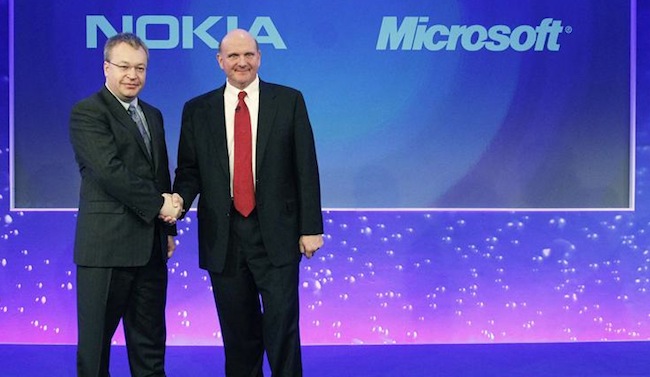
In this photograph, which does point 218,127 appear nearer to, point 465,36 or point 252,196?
point 252,196

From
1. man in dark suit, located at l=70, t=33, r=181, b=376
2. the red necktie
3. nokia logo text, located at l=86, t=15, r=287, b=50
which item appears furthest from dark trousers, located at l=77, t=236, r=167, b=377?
nokia logo text, located at l=86, t=15, r=287, b=50

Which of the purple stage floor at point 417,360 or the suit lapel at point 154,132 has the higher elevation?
the suit lapel at point 154,132

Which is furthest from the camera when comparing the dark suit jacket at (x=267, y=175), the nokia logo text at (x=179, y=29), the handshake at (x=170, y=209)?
the nokia logo text at (x=179, y=29)

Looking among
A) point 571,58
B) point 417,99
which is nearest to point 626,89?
point 571,58

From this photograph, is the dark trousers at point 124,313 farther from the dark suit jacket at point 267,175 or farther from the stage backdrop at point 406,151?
the stage backdrop at point 406,151

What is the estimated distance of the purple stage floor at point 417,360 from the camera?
416cm

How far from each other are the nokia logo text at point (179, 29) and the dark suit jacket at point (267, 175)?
158 centimetres

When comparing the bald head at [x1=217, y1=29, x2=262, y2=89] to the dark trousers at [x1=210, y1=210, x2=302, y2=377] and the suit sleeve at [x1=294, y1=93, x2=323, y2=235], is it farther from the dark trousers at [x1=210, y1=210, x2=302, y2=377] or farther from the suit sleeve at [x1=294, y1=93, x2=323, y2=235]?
the dark trousers at [x1=210, y1=210, x2=302, y2=377]

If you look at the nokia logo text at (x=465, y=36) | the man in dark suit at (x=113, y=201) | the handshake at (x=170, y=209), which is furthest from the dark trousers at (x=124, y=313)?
the nokia logo text at (x=465, y=36)

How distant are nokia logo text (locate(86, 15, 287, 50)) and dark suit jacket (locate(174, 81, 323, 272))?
1584 mm

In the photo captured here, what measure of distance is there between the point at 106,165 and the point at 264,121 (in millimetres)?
643

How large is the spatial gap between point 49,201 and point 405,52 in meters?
2.29

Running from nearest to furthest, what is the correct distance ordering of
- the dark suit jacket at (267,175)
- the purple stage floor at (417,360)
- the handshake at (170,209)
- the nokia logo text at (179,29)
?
the handshake at (170,209) → the dark suit jacket at (267,175) → the purple stage floor at (417,360) → the nokia logo text at (179,29)

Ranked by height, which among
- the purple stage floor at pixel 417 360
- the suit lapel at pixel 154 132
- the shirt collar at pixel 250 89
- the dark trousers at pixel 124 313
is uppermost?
the shirt collar at pixel 250 89
